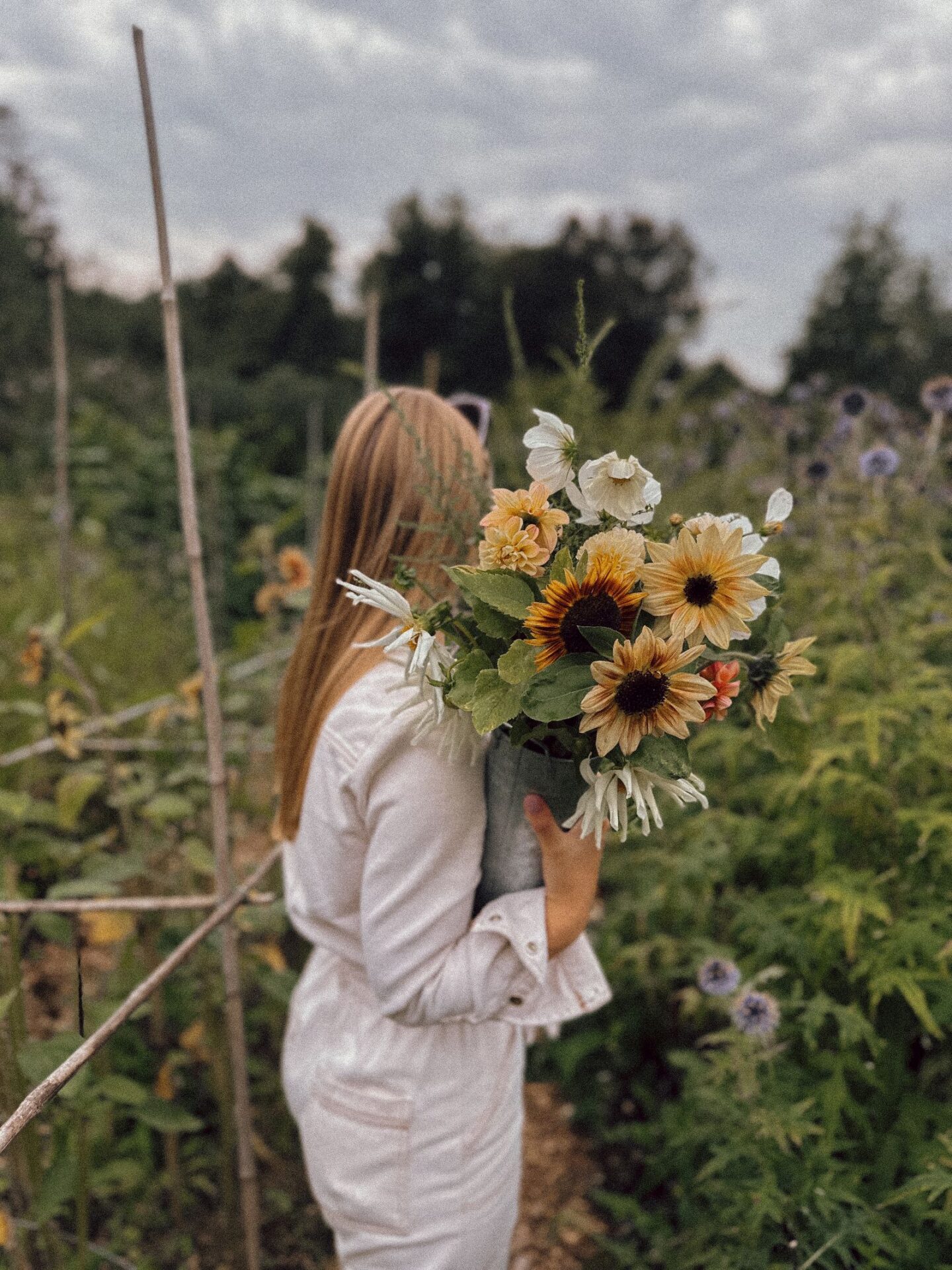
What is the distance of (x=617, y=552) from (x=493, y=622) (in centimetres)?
14

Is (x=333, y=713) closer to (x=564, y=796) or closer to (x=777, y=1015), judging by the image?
(x=564, y=796)

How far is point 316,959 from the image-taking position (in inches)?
53.4

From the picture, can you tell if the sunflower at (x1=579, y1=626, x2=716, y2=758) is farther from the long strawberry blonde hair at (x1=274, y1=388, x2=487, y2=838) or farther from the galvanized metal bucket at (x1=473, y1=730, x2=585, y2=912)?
the long strawberry blonde hair at (x1=274, y1=388, x2=487, y2=838)

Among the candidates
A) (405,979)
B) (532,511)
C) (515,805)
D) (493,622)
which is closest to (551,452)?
(532,511)

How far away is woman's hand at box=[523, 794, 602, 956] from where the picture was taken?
1.03 metres

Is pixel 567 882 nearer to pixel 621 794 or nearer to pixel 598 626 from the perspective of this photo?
pixel 621 794

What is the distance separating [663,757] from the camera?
0.81 metres

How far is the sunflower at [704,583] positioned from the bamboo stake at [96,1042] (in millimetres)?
726

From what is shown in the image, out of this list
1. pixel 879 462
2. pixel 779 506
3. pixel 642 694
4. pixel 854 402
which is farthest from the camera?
pixel 854 402

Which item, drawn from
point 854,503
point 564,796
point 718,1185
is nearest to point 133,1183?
point 718,1185

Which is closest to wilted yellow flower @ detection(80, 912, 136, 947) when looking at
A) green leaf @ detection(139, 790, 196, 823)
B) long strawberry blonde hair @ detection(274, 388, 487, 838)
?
green leaf @ detection(139, 790, 196, 823)

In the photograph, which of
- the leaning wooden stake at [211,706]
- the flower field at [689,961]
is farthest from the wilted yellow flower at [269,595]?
the leaning wooden stake at [211,706]

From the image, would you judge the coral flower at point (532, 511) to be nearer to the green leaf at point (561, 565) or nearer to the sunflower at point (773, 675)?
the green leaf at point (561, 565)

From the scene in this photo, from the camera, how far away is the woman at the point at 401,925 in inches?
40.6
